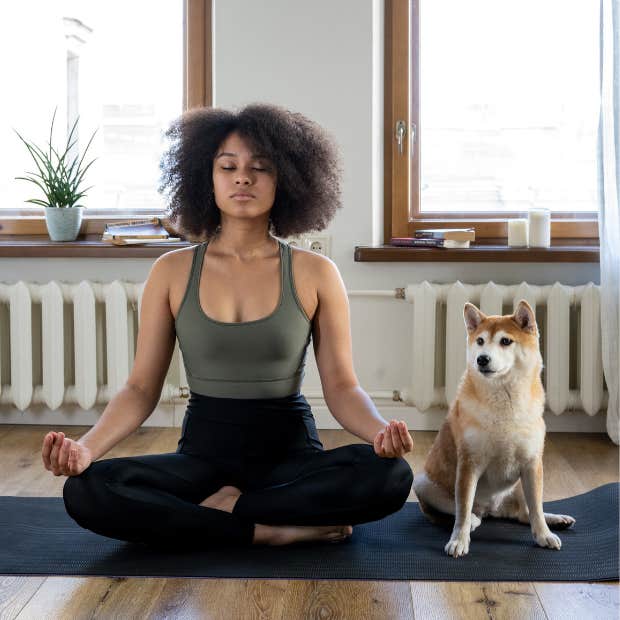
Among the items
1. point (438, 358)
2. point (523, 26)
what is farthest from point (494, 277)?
point (523, 26)

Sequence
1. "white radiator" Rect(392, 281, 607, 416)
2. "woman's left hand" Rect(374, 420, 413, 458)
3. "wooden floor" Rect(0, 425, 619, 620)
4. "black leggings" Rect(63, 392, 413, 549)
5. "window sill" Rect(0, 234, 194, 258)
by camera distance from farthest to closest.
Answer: "window sill" Rect(0, 234, 194, 258), "white radiator" Rect(392, 281, 607, 416), "black leggings" Rect(63, 392, 413, 549), "woman's left hand" Rect(374, 420, 413, 458), "wooden floor" Rect(0, 425, 619, 620)

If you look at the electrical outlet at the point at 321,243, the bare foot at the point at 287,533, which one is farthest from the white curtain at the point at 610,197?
the bare foot at the point at 287,533

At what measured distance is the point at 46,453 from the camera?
1825mm

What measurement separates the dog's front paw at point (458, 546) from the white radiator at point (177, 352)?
4.10 feet

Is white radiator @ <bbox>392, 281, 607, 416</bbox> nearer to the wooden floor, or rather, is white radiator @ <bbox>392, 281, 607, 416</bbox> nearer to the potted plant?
the potted plant

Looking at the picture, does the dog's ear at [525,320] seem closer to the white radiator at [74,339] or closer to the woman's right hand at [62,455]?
the woman's right hand at [62,455]

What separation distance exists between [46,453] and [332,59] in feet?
6.36

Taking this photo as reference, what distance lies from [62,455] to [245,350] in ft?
1.61

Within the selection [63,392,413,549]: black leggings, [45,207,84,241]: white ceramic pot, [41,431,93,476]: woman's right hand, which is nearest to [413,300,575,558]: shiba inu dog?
[63,392,413,549]: black leggings

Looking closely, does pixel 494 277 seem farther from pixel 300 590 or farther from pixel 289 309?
pixel 300 590

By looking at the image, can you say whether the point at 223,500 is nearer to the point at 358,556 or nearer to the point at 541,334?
the point at 358,556

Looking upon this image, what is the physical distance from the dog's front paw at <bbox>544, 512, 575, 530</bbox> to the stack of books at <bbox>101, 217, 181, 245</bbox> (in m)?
1.74

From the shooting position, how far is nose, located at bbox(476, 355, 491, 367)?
2.09 meters

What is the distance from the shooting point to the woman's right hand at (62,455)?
1.83 metres
